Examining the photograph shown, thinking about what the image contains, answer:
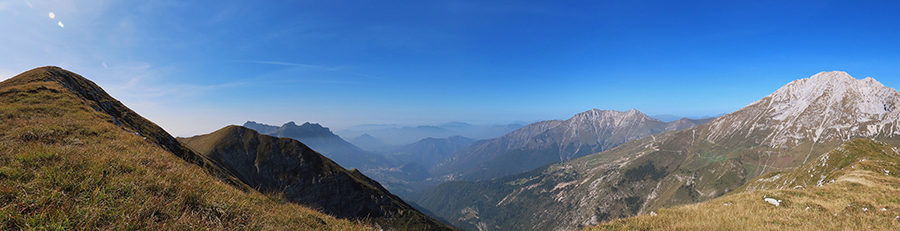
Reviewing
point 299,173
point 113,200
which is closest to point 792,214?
point 113,200

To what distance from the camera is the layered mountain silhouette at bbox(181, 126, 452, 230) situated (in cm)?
11844

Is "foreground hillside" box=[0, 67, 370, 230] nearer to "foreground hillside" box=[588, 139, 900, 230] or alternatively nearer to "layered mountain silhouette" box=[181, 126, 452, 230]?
"foreground hillside" box=[588, 139, 900, 230]

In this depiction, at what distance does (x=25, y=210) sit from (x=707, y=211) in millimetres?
26724

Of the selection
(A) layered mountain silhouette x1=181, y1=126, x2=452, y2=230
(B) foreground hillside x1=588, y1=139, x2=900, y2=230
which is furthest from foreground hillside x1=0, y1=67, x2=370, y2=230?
(A) layered mountain silhouette x1=181, y1=126, x2=452, y2=230

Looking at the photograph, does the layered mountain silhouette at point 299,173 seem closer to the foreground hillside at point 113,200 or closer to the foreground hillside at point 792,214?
the foreground hillside at point 792,214

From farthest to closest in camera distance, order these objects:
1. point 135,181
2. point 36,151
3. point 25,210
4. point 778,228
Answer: point 778,228 → point 36,151 → point 135,181 → point 25,210

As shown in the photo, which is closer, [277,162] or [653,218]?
[653,218]

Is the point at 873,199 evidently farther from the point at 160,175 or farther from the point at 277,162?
the point at 277,162

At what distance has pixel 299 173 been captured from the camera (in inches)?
4879

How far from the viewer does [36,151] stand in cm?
851

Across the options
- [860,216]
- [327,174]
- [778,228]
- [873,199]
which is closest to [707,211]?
[778,228]

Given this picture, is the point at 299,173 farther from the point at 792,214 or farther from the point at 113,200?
the point at 792,214

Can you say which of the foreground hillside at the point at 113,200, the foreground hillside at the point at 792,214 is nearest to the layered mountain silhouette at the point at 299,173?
the foreground hillside at the point at 792,214

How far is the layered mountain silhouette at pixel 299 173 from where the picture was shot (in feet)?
389
